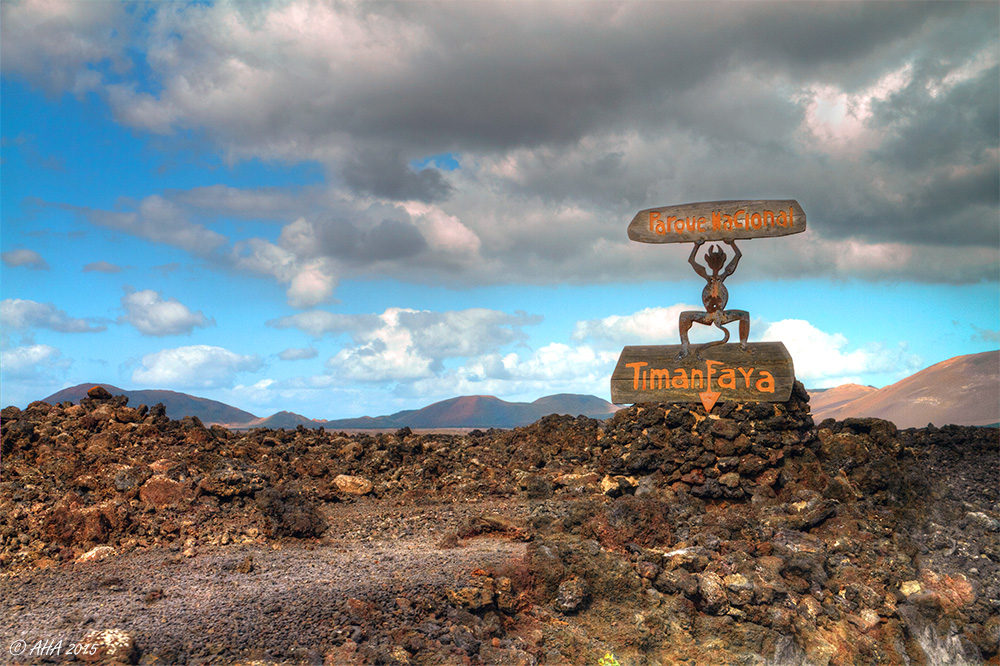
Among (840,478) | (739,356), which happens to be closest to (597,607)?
(739,356)

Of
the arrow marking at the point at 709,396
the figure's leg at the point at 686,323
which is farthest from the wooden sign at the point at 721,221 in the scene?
the arrow marking at the point at 709,396

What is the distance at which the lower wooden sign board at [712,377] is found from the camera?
9.37 m

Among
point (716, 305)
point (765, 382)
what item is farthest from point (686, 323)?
point (765, 382)

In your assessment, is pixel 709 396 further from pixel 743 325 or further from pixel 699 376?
pixel 743 325

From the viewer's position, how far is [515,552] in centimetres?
1011

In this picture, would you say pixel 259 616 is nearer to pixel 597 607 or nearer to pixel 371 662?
pixel 371 662

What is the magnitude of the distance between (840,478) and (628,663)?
6.53 m

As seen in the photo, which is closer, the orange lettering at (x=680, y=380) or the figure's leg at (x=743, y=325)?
the orange lettering at (x=680, y=380)

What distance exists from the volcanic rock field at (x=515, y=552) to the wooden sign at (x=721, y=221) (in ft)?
14.1

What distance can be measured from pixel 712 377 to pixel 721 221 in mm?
2064

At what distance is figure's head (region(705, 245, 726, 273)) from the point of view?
952 cm

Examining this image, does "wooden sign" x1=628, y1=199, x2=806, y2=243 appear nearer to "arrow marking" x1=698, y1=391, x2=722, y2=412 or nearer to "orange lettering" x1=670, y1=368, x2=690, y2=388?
"orange lettering" x1=670, y1=368, x2=690, y2=388

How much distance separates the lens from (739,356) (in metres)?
9.50

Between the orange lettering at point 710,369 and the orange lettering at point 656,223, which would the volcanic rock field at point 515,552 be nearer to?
the orange lettering at point 710,369
